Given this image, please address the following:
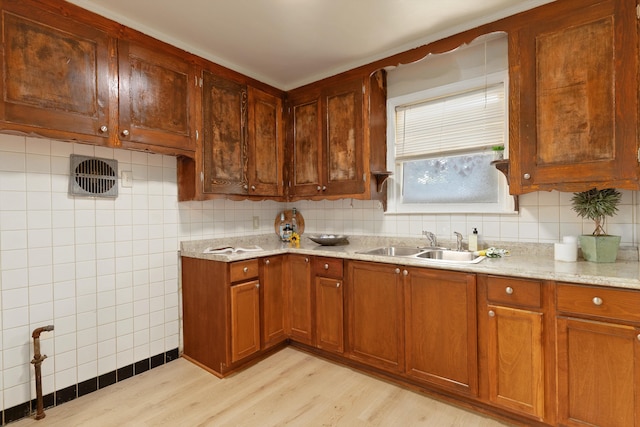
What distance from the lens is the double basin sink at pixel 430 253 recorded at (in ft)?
7.79

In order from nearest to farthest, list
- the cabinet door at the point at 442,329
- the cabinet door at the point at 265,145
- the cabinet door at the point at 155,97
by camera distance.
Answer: the cabinet door at the point at 442,329
the cabinet door at the point at 155,97
the cabinet door at the point at 265,145

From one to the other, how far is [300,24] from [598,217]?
2.24 m

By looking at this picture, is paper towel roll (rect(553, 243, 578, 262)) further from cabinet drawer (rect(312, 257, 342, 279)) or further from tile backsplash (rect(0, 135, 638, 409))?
cabinet drawer (rect(312, 257, 342, 279))

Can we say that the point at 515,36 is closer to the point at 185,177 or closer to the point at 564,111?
the point at 564,111

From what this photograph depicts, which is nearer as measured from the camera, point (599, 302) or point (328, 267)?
point (599, 302)

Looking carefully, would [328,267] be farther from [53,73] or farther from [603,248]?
[53,73]

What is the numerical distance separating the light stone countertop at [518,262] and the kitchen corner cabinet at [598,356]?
0.21 ft

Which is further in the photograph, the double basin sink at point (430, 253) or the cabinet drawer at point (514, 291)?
the double basin sink at point (430, 253)

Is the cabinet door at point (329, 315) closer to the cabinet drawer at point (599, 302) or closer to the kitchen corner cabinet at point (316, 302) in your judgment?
the kitchen corner cabinet at point (316, 302)

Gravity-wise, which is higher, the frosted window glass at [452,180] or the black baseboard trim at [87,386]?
the frosted window glass at [452,180]

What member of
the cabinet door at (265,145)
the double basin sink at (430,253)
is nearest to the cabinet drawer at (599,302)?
the double basin sink at (430,253)

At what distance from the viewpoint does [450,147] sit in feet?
8.69

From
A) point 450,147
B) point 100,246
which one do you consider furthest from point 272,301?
point 450,147

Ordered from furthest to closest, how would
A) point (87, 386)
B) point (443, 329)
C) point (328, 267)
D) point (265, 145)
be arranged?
1. point (265, 145)
2. point (328, 267)
3. point (87, 386)
4. point (443, 329)
